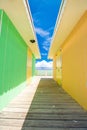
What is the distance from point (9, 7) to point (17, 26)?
139 cm

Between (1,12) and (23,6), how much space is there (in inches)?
25.2

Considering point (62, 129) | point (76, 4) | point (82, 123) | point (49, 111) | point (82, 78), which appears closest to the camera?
point (62, 129)

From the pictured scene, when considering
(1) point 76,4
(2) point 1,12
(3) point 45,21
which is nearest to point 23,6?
(2) point 1,12

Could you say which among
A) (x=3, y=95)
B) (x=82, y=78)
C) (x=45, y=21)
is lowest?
(x=3, y=95)

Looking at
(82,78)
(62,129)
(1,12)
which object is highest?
(1,12)

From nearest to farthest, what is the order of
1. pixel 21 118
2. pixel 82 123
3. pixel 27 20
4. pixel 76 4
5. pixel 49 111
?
pixel 82 123, pixel 21 118, pixel 76 4, pixel 49 111, pixel 27 20

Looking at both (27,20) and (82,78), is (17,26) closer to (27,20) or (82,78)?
(27,20)

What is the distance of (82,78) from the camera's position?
3672 millimetres

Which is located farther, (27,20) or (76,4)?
(27,20)

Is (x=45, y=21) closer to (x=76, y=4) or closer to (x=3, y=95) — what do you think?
(x=76, y=4)

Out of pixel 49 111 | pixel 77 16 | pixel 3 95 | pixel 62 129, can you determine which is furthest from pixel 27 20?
pixel 62 129

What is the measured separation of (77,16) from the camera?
371cm

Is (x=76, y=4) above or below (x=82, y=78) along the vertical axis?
above

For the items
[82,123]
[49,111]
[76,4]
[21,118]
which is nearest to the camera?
[82,123]
